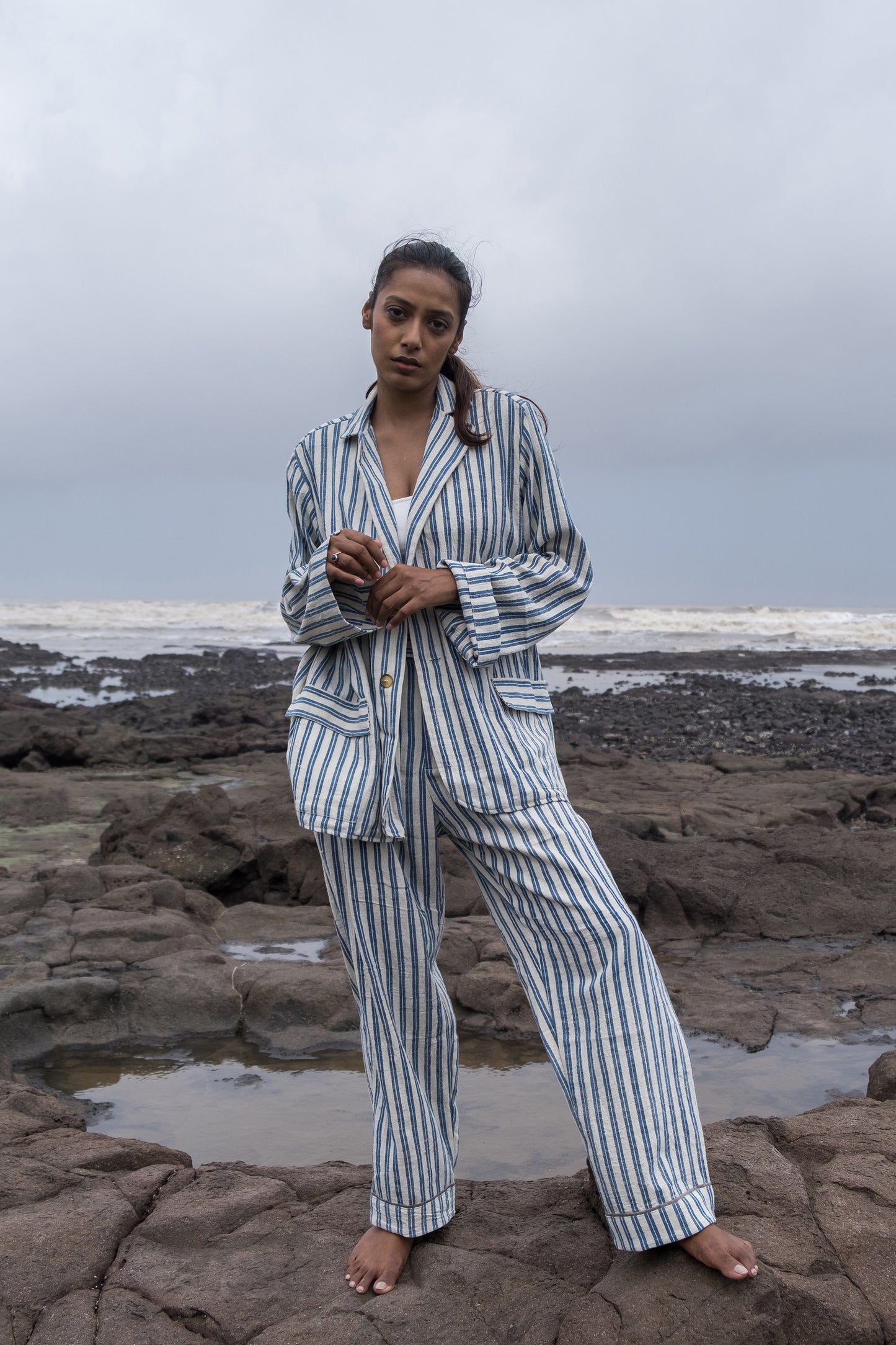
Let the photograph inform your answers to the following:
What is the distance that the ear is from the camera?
8.17 feet

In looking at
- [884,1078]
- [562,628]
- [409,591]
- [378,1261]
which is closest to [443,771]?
[409,591]

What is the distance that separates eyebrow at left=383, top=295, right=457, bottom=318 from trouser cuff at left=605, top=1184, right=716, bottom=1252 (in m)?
1.81

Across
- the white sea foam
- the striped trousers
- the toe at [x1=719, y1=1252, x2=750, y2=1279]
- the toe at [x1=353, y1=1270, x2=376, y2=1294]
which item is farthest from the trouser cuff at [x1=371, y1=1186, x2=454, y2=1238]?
the white sea foam

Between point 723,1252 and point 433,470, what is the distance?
1.62 meters

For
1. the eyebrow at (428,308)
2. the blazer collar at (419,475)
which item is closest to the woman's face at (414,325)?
the eyebrow at (428,308)

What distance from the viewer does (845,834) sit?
7.36 meters

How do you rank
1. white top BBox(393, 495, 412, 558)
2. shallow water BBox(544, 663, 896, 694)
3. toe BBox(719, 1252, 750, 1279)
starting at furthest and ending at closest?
shallow water BBox(544, 663, 896, 694), white top BBox(393, 495, 412, 558), toe BBox(719, 1252, 750, 1279)

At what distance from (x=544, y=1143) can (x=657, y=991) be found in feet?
5.15

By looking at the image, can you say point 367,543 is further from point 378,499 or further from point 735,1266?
point 735,1266

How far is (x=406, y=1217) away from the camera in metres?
2.41

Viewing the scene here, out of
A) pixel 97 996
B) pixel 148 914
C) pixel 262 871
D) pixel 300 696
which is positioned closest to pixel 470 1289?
pixel 300 696

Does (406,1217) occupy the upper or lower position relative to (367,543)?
lower

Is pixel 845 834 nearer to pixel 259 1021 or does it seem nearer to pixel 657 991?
pixel 259 1021

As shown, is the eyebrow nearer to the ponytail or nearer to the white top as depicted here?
the ponytail
